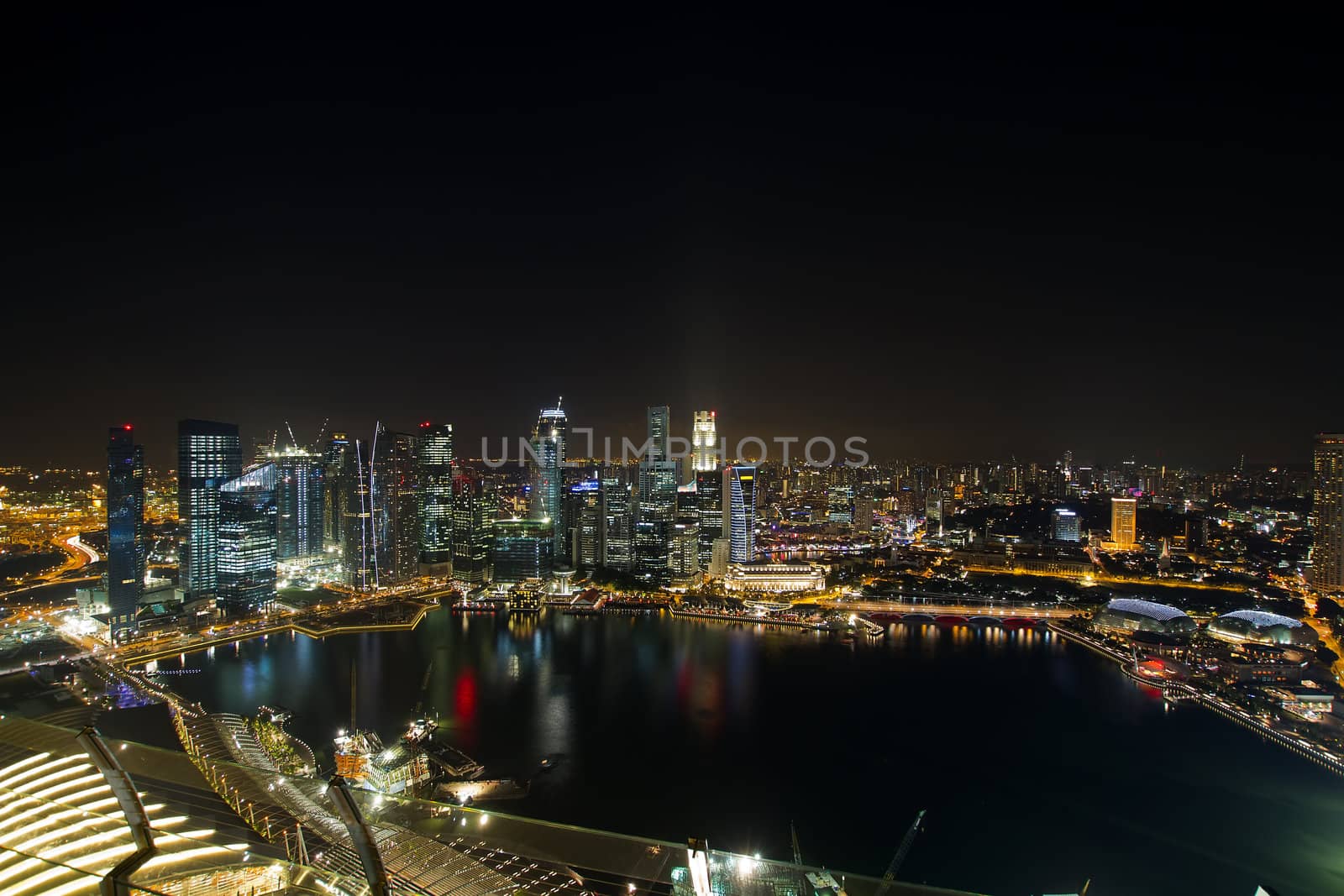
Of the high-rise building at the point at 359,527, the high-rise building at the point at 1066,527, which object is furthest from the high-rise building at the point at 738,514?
the high-rise building at the point at 1066,527

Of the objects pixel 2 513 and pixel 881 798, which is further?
pixel 2 513

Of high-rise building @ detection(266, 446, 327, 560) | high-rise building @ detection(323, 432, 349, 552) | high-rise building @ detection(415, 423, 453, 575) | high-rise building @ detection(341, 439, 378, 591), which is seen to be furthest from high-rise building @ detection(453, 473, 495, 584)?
high-rise building @ detection(266, 446, 327, 560)

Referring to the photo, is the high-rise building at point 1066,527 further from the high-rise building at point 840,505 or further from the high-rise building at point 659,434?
the high-rise building at point 659,434

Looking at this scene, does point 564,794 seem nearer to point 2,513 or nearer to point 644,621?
point 644,621

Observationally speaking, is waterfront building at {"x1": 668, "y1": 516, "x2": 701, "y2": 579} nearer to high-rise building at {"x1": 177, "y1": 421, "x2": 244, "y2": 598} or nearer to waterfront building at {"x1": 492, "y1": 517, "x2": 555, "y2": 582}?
waterfront building at {"x1": 492, "y1": 517, "x2": 555, "y2": 582}

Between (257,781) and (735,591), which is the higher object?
(257,781)

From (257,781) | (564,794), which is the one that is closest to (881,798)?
(564,794)

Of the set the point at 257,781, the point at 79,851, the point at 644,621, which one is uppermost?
the point at 79,851
